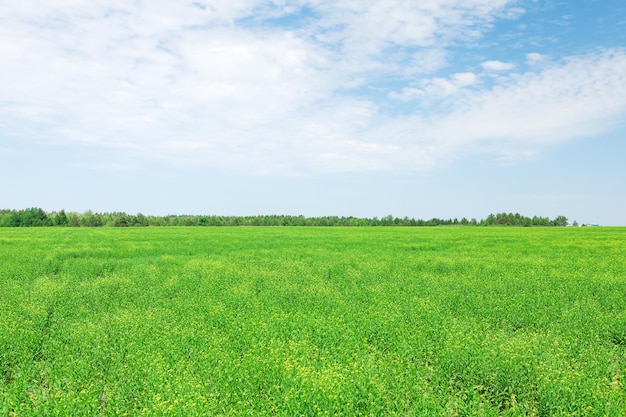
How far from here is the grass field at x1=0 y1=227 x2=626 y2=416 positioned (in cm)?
593

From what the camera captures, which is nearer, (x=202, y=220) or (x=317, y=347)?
(x=317, y=347)

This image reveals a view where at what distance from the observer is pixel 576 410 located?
18.5 feet

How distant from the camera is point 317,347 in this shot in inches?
325

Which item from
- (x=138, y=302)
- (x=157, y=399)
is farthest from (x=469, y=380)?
(x=138, y=302)

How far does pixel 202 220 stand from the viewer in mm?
106562

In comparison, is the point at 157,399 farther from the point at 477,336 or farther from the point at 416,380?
the point at 477,336

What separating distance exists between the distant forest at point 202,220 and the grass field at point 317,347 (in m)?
91.2

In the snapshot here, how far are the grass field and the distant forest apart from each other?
9120cm

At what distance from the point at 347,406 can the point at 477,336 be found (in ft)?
13.0

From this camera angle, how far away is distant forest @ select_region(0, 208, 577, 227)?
96.6 meters

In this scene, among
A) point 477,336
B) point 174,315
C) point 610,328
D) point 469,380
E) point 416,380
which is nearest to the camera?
point 416,380

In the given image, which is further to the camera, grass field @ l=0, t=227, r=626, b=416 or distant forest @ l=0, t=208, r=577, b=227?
distant forest @ l=0, t=208, r=577, b=227

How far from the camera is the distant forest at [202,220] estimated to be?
96562 millimetres

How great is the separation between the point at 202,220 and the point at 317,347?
10254cm
